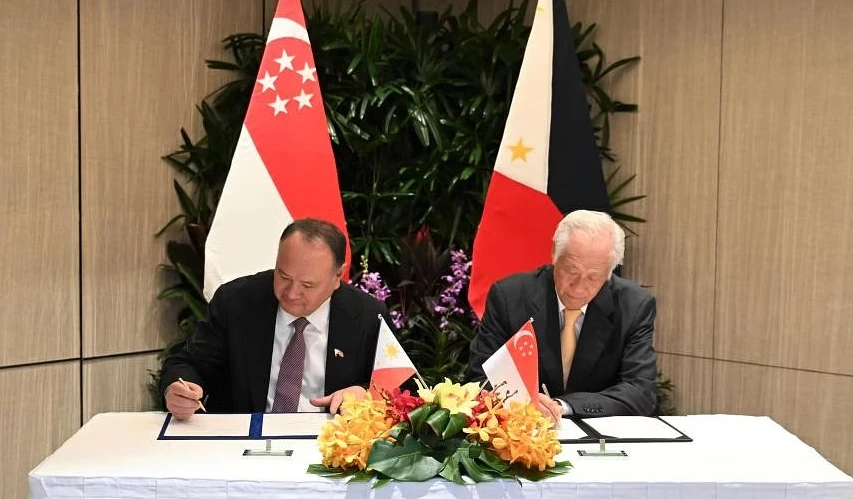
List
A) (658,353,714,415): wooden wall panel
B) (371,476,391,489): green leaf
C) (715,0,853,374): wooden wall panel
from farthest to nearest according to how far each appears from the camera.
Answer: (658,353,714,415): wooden wall panel → (715,0,853,374): wooden wall panel → (371,476,391,489): green leaf

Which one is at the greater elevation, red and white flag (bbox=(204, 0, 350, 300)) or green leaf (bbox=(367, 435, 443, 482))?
red and white flag (bbox=(204, 0, 350, 300))

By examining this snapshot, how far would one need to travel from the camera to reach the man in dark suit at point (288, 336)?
3.18m

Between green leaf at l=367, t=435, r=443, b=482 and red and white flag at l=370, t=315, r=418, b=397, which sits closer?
green leaf at l=367, t=435, r=443, b=482

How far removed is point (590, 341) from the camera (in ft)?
10.8

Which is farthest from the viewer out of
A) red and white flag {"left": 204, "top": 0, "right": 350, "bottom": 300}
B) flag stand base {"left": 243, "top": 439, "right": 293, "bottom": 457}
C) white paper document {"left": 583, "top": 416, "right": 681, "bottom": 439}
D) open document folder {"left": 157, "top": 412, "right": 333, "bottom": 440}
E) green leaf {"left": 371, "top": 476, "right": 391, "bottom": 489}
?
red and white flag {"left": 204, "top": 0, "right": 350, "bottom": 300}

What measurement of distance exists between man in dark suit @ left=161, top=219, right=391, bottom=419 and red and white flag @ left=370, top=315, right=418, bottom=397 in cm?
34

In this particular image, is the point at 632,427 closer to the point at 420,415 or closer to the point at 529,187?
the point at 420,415

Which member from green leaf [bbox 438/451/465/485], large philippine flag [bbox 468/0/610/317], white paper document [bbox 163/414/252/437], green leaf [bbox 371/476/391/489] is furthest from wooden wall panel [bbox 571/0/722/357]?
green leaf [bbox 371/476/391/489]

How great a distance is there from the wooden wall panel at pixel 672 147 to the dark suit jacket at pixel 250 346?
2.05 meters

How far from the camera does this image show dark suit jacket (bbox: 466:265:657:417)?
3.29m

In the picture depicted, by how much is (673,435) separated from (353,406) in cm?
97

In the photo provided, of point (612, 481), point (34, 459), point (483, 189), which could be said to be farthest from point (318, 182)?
point (612, 481)

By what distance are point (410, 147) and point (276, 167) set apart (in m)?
0.93

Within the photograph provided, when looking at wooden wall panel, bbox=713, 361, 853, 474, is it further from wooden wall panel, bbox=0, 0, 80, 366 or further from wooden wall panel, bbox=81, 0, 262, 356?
wooden wall panel, bbox=0, 0, 80, 366
